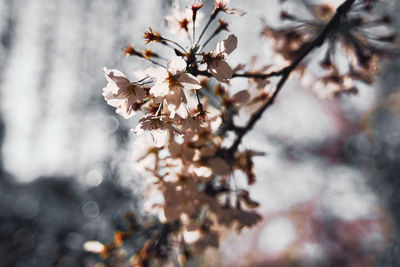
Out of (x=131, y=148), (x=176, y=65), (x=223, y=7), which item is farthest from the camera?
(x=131, y=148)

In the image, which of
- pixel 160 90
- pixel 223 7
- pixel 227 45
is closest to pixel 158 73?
pixel 160 90

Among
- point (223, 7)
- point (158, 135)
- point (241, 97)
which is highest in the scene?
point (223, 7)

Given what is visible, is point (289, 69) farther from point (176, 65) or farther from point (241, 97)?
point (176, 65)

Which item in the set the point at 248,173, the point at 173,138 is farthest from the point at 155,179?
the point at 248,173

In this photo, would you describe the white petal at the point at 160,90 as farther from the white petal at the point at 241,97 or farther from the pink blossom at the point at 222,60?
the white petal at the point at 241,97

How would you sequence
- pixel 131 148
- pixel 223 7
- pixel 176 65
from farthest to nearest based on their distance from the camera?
pixel 131 148
pixel 223 7
pixel 176 65

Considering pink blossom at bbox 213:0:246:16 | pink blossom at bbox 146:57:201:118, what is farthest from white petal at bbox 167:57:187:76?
pink blossom at bbox 213:0:246:16

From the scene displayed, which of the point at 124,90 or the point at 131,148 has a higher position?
the point at 131,148
